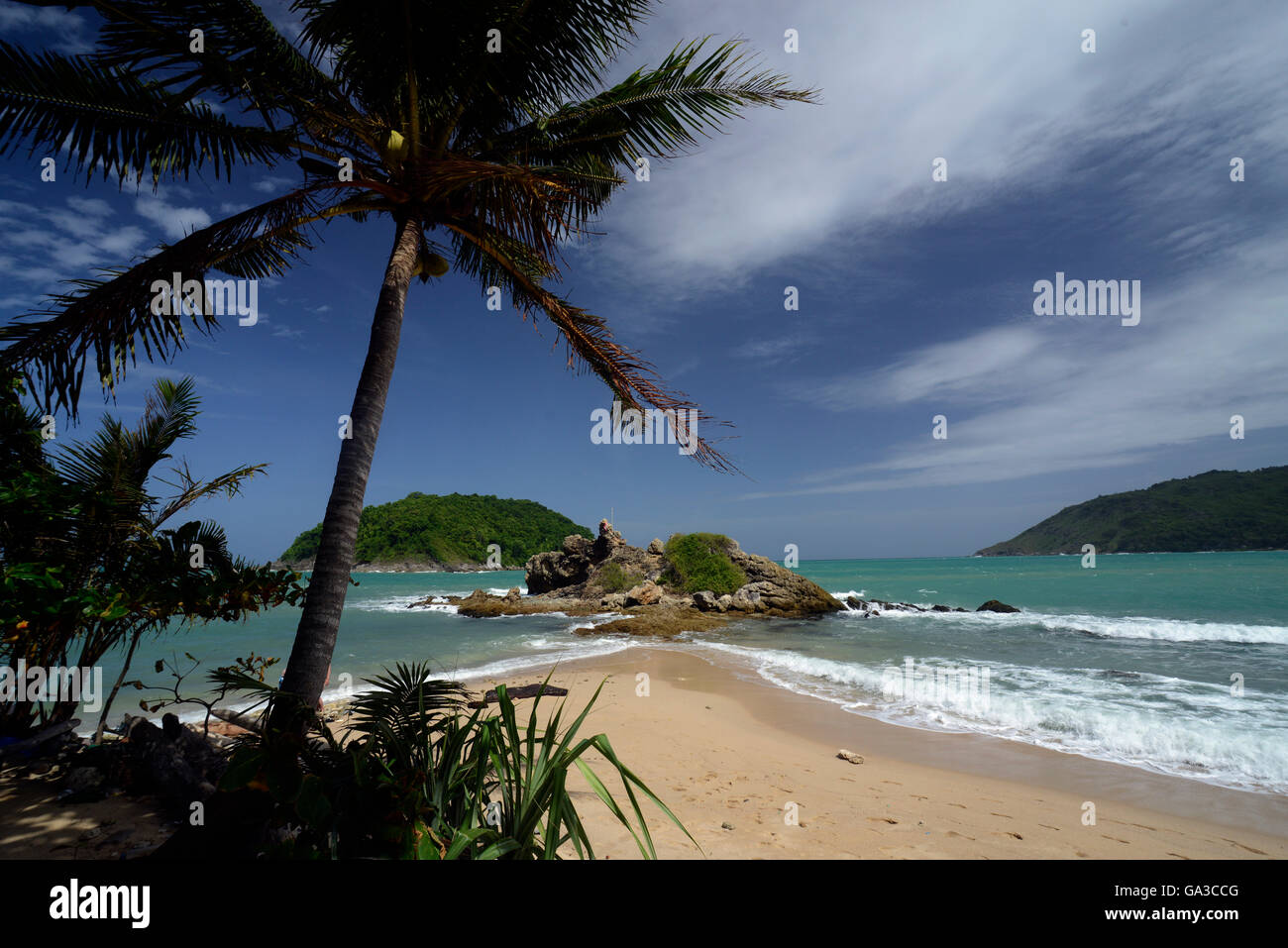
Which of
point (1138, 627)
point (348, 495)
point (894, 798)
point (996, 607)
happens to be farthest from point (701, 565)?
point (348, 495)

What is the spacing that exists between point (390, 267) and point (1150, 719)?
43.3 feet

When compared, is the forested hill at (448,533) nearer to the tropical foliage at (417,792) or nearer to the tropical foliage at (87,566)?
the tropical foliage at (87,566)

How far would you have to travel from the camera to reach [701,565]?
33.8 meters

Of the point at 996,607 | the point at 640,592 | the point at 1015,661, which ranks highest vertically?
the point at 1015,661

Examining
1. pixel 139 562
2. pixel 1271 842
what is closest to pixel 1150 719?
pixel 1271 842

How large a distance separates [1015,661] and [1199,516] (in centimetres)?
10317

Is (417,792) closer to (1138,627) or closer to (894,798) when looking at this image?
(894,798)

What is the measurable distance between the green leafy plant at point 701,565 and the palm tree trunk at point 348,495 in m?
29.0

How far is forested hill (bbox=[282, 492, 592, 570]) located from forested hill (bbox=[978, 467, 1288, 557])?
102 metres

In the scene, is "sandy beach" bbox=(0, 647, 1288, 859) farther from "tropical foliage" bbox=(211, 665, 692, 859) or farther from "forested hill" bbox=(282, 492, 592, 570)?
"forested hill" bbox=(282, 492, 592, 570)

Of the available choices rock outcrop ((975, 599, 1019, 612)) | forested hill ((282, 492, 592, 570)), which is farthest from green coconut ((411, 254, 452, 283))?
forested hill ((282, 492, 592, 570))
